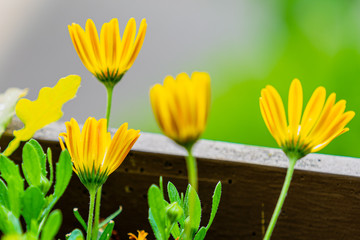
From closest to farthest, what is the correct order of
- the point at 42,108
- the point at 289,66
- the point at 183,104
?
the point at 183,104, the point at 42,108, the point at 289,66

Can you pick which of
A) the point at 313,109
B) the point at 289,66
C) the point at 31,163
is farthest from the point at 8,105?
the point at 289,66

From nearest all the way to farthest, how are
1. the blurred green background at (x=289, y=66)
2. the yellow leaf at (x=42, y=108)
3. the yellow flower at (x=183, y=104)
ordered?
1. the yellow flower at (x=183, y=104)
2. the yellow leaf at (x=42, y=108)
3. the blurred green background at (x=289, y=66)

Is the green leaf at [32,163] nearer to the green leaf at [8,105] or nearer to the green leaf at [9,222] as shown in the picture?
the green leaf at [9,222]

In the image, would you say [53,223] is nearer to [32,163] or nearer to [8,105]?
[32,163]

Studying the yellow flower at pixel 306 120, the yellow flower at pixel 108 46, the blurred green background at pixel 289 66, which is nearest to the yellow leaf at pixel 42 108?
the yellow flower at pixel 108 46

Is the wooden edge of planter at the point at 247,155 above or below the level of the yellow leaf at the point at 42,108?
below

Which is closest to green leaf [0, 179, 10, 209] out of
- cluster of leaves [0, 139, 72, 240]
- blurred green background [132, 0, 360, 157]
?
cluster of leaves [0, 139, 72, 240]
